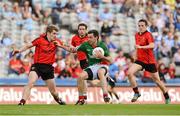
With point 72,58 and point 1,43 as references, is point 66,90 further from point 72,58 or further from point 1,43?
point 1,43

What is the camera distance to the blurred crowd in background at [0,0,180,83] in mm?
27406

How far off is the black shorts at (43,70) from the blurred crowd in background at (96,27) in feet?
21.7

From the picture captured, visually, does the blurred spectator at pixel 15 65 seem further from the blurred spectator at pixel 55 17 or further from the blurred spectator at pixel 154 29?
the blurred spectator at pixel 154 29

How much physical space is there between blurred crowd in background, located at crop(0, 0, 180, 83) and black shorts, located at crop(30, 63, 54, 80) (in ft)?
21.7

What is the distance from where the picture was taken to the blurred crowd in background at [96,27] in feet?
89.9

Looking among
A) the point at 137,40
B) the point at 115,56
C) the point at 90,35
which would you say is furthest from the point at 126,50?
the point at 90,35

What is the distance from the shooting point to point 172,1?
33719mm

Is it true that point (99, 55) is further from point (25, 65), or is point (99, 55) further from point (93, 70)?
point (25, 65)

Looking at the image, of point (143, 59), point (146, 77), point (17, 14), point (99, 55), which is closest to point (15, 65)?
point (17, 14)

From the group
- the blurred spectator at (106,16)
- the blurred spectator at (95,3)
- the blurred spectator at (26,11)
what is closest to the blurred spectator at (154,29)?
the blurred spectator at (106,16)

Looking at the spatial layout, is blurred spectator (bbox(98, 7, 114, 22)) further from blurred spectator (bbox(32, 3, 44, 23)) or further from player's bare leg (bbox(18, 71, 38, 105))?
player's bare leg (bbox(18, 71, 38, 105))

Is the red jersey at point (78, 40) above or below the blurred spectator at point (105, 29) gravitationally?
below

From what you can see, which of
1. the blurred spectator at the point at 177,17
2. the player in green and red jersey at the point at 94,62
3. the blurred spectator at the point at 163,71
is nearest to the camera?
the player in green and red jersey at the point at 94,62

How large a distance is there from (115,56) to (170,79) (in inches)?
102
